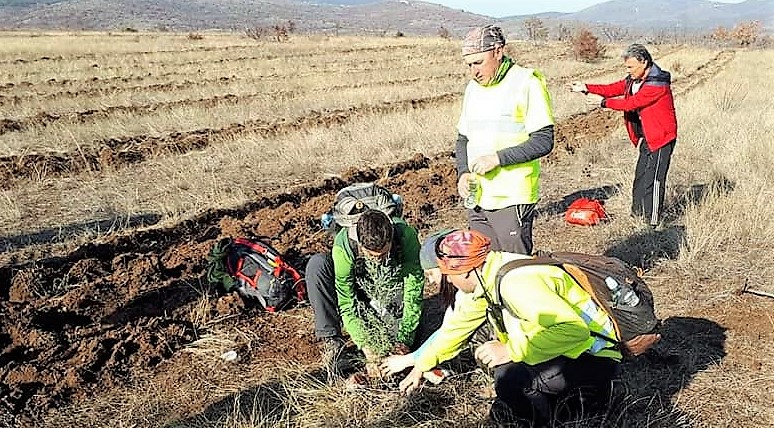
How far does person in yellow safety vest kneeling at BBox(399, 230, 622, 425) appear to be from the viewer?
2736 mm

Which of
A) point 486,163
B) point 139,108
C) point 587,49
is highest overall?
point 486,163

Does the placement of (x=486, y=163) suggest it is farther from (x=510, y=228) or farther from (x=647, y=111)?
(x=647, y=111)

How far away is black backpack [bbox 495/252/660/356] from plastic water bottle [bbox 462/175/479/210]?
0.99 meters

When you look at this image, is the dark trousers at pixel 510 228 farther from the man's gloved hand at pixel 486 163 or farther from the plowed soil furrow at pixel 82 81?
the plowed soil furrow at pixel 82 81

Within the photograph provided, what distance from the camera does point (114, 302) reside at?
4.81 m

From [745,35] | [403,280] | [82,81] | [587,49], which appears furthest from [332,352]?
[745,35]

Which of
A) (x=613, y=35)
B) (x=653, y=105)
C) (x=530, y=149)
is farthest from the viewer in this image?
(x=613, y=35)

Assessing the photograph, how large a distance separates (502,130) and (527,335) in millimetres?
1388

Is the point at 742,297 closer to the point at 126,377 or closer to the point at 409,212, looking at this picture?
the point at 409,212

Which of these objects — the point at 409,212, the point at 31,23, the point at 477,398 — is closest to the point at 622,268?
the point at 477,398

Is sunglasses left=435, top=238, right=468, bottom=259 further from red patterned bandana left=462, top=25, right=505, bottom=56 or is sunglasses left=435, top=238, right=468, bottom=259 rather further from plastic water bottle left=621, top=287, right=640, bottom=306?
red patterned bandana left=462, top=25, right=505, bottom=56

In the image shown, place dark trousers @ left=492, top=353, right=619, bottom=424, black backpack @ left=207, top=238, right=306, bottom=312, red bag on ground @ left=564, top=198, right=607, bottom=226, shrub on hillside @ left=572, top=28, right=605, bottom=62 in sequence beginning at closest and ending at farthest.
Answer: dark trousers @ left=492, top=353, right=619, bottom=424
black backpack @ left=207, top=238, right=306, bottom=312
red bag on ground @ left=564, top=198, right=607, bottom=226
shrub on hillside @ left=572, top=28, right=605, bottom=62

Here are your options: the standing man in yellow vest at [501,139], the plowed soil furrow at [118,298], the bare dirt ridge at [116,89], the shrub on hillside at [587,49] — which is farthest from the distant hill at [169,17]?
the standing man in yellow vest at [501,139]

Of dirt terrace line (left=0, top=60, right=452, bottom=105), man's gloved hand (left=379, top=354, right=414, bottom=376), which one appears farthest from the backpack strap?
dirt terrace line (left=0, top=60, right=452, bottom=105)
